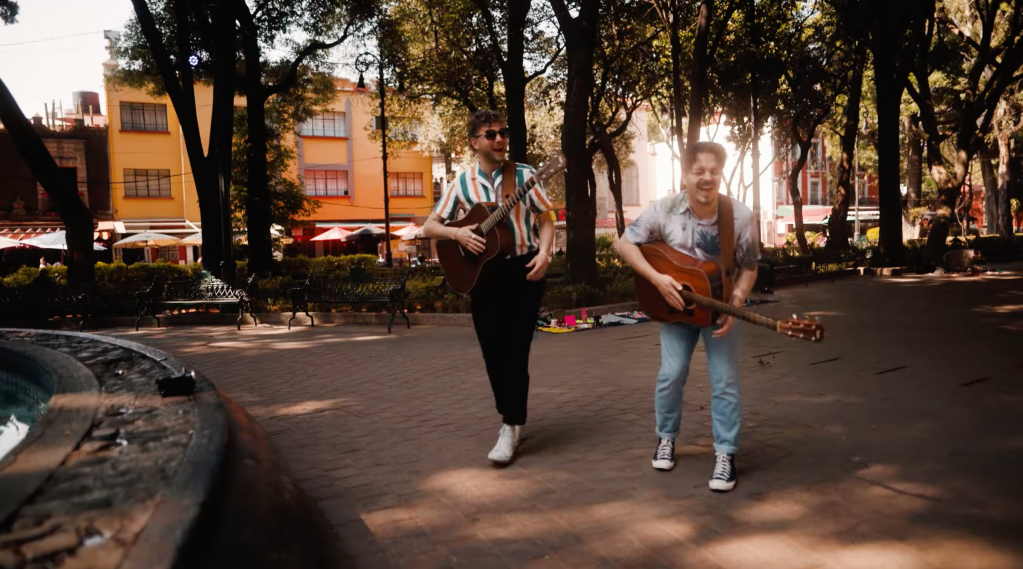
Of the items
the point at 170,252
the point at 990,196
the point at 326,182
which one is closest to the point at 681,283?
the point at 990,196

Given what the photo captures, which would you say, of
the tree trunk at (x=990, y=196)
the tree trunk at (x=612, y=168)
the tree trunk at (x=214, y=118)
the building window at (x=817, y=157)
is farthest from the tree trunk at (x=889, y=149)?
the building window at (x=817, y=157)

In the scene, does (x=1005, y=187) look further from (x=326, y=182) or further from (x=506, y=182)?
(x=506, y=182)

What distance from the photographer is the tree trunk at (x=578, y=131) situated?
13594 mm

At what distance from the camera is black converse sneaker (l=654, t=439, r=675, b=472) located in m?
4.16

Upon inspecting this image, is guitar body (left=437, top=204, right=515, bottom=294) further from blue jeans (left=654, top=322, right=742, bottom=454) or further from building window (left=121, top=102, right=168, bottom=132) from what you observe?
building window (left=121, top=102, right=168, bottom=132)

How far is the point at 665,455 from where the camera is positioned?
419 cm

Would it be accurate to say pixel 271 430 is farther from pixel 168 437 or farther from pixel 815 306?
pixel 815 306

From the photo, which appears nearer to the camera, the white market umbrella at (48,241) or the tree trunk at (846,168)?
the tree trunk at (846,168)

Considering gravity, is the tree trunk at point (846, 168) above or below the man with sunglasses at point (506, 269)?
above

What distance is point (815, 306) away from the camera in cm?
1359

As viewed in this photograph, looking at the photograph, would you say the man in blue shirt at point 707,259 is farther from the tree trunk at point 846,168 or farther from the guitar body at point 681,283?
the tree trunk at point 846,168

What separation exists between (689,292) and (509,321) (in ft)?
3.57

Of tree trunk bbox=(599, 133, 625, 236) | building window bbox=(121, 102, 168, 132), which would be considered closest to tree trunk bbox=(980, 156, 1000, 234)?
tree trunk bbox=(599, 133, 625, 236)

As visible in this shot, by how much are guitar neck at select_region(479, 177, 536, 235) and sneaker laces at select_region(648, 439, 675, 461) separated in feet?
4.84
